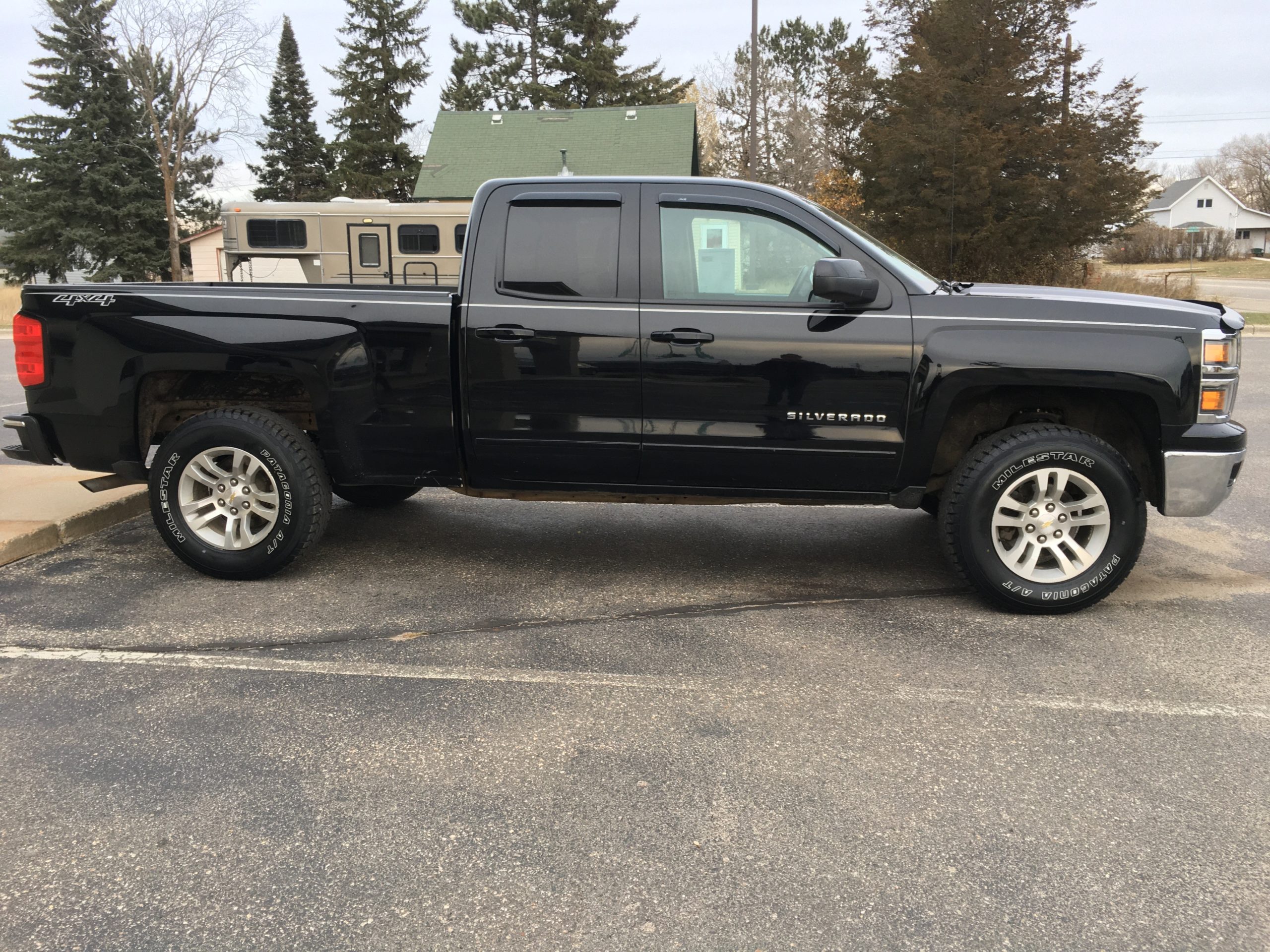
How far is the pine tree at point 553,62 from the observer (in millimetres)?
48156

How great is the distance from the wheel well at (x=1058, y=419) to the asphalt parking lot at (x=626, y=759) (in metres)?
0.67

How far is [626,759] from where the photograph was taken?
3176 mm

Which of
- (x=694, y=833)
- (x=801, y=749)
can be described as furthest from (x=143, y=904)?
(x=801, y=749)

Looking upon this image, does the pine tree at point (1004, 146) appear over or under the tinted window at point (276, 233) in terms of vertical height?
over

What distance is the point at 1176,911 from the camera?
2418 millimetres

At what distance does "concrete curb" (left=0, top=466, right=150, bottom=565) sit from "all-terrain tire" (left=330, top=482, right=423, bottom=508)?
131cm

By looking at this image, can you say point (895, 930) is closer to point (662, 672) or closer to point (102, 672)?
point (662, 672)

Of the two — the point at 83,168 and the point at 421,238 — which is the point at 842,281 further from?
the point at 83,168

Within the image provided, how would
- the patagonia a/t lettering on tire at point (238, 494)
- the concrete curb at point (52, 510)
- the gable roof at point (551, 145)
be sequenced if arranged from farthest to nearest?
1. the gable roof at point (551, 145)
2. the concrete curb at point (52, 510)
3. the patagonia a/t lettering on tire at point (238, 494)

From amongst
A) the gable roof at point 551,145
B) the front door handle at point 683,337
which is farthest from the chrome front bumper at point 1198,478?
the gable roof at point 551,145

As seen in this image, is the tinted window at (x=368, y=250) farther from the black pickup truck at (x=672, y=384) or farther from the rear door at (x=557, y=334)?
the rear door at (x=557, y=334)

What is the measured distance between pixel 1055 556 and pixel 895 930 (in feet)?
8.69

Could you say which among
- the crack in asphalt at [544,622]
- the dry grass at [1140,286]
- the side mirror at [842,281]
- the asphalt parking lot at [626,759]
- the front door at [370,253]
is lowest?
the asphalt parking lot at [626,759]

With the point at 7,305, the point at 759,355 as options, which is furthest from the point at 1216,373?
the point at 7,305
